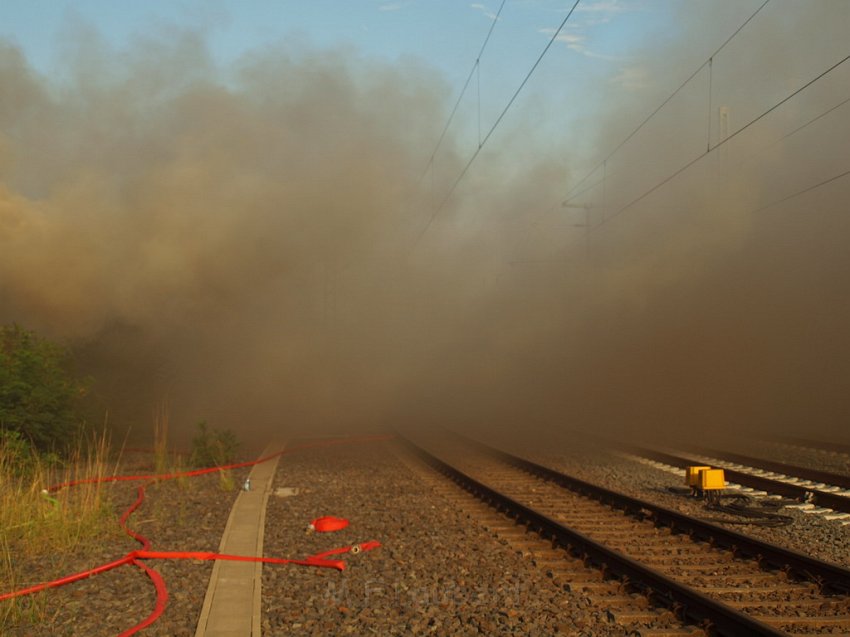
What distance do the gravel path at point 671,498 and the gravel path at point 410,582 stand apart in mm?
2403

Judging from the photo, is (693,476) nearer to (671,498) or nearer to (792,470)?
(671,498)

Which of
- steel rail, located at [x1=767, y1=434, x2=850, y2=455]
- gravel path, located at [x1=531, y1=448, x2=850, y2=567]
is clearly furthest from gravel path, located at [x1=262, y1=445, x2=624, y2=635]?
steel rail, located at [x1=767, y1=434, x2=850, y2=455]

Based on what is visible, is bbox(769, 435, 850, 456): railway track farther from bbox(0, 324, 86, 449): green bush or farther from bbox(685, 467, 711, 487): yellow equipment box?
bbox(0, 324, 86, 449): green bush

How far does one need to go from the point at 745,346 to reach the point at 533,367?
10.4m

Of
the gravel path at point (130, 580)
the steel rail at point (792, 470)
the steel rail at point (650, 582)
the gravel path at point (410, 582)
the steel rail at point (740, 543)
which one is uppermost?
the steel rail at point (792, 470)

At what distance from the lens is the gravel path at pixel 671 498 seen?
6.88m

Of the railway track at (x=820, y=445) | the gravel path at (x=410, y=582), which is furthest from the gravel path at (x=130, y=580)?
the railway track at (x=820, y=445)

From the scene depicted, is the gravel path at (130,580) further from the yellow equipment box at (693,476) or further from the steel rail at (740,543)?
the yellow equipment box at (693,476)

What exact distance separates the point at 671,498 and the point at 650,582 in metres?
4.20

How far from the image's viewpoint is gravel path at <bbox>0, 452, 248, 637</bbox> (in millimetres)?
4922

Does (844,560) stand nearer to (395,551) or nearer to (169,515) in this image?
(395,551)

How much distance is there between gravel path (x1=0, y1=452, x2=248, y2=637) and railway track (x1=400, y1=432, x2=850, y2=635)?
2971 millimetres

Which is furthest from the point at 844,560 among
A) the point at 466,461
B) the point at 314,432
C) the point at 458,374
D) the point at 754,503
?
the point at 458,374

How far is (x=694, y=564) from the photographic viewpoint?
626 cm
